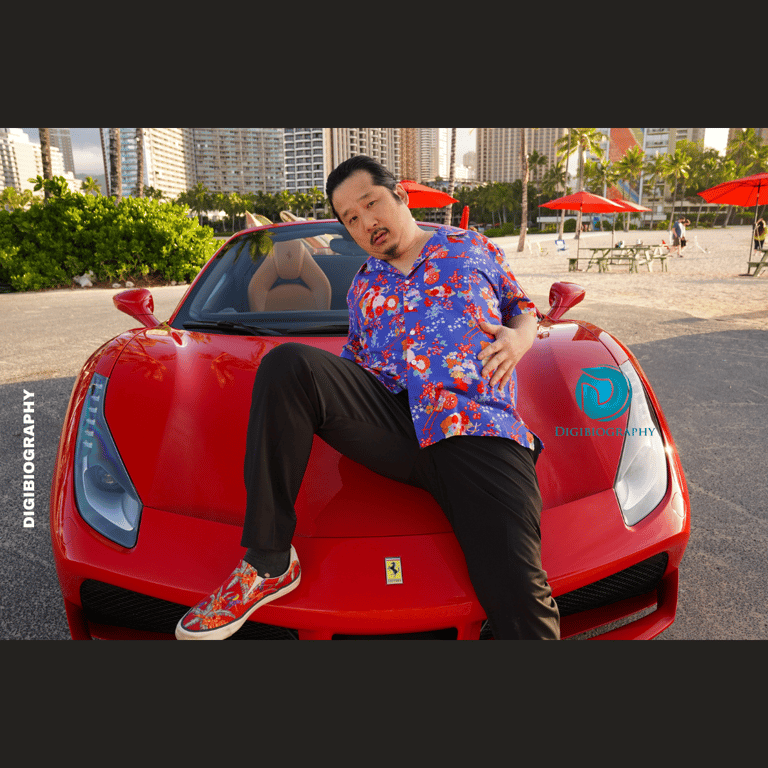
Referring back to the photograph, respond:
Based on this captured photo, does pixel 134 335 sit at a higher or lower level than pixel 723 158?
lower

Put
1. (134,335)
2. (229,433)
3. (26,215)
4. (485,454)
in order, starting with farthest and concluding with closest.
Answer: (26,215)
(134,335)
(229,433)
(485,454)

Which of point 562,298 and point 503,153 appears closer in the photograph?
point 562,298

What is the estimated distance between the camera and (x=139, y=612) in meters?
1.50

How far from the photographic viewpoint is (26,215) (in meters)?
12.0

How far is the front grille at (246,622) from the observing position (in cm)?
146

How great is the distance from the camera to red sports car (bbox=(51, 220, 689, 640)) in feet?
4.71

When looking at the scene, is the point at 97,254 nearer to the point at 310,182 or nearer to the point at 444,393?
the point at 444,393

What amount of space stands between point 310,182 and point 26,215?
339 ft

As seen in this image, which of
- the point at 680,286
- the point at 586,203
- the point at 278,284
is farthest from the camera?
the point at 586,203

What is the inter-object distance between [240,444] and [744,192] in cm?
1602

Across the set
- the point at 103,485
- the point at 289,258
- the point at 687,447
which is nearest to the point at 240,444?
the point at 103,485

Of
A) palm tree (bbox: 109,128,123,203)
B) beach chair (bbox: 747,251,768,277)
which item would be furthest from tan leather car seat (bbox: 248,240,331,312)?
palm tree (bbox: 109,128,123,203)

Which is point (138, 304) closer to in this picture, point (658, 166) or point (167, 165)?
point (658, 166)

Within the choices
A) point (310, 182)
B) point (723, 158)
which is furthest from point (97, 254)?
point (310, 182)
